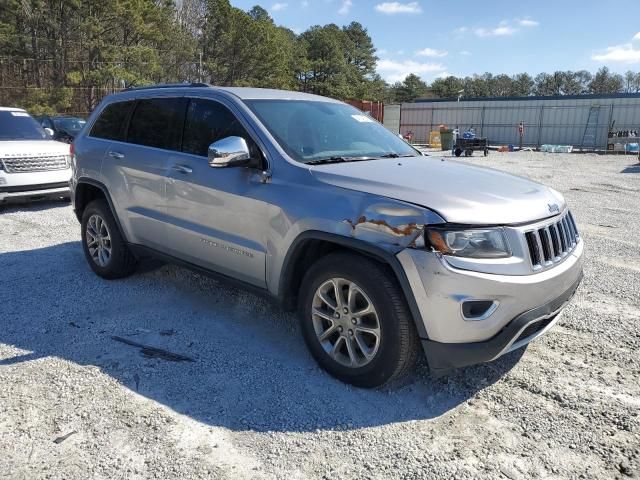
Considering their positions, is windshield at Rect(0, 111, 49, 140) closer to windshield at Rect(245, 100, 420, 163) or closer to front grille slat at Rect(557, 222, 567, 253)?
windshield at Rect(245, 100, 420, 163)

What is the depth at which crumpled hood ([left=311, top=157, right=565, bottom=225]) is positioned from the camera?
2.88 meters

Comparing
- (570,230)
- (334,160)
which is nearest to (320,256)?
(334,160)

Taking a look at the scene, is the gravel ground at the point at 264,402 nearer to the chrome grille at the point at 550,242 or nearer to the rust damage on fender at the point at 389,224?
the chrome grille at the point at 550,242

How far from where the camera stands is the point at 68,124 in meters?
16.3

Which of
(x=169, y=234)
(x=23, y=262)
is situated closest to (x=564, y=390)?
(x=169, y=234)

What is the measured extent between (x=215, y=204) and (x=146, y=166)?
1.02 metres

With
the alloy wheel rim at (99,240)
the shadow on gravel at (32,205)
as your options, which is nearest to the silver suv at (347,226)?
the alloy wheel rim at (99,240)

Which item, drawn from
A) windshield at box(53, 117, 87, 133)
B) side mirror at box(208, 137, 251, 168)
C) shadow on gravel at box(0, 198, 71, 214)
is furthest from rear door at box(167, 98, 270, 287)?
windshield at box(53, 117, 87, 133)

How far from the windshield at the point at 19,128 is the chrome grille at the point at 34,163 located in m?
0.97

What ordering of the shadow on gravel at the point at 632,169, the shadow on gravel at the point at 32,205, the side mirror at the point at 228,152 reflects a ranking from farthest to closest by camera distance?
1. the shadow on gravel at the point at 632,169
2. the shadow on gravel at the point at 32,205
3. the side mirror at the point at 228,152

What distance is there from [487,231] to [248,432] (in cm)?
166

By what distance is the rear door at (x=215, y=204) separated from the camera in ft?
11.9

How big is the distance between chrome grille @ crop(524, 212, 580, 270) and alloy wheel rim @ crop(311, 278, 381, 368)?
95 cm

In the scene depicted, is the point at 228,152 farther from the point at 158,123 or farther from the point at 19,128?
the point at 19,128
